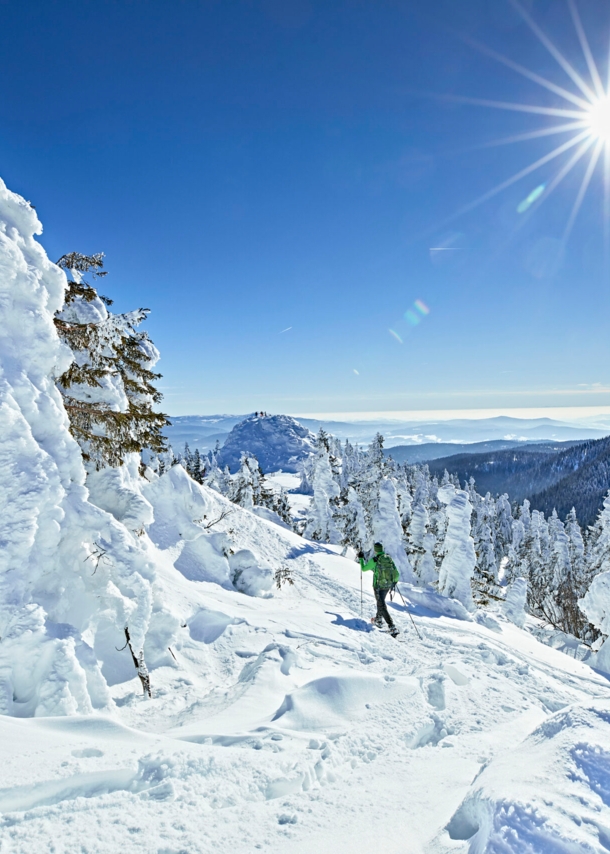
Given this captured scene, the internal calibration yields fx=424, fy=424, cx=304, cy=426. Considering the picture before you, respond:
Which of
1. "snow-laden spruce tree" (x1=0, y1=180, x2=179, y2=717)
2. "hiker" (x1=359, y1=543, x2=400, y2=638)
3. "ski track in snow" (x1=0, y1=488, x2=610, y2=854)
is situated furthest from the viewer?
"hiker" (x1=359, y1=543, x2=400, y2=638)

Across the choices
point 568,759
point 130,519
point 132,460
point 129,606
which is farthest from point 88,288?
point 568,759

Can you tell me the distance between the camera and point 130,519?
809 cm

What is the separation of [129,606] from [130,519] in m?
2.34

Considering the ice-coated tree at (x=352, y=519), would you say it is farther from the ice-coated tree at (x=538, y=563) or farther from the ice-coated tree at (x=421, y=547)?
the ice-coated tree at (x=538, y=563)

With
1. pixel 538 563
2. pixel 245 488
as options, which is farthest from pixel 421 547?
pixel 538 563

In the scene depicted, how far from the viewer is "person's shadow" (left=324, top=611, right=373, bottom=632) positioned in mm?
9966

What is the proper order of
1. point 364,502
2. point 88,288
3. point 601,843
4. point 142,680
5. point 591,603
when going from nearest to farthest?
point 601,843, point 142,680, point 88,288, point 591,603, point 364,502

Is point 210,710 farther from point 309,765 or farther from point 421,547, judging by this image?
point 421,547

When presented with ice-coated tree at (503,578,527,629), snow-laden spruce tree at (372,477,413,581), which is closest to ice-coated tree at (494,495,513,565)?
ice-coated tree at (503,578,527,629)

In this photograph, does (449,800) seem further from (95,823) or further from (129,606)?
(129,606)

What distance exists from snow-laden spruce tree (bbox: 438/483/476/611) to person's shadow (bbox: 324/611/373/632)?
15.1 m

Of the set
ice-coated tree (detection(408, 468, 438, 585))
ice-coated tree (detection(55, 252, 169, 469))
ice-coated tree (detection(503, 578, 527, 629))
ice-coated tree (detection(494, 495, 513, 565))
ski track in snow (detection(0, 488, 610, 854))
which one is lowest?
ice-coated tree (detection(494, 495, 513, 565))

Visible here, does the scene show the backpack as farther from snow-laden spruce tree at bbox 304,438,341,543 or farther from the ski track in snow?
snow-laden spruce tree at bbox 304,438,341,543

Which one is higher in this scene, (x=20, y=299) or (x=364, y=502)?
(x=20, y=299)
